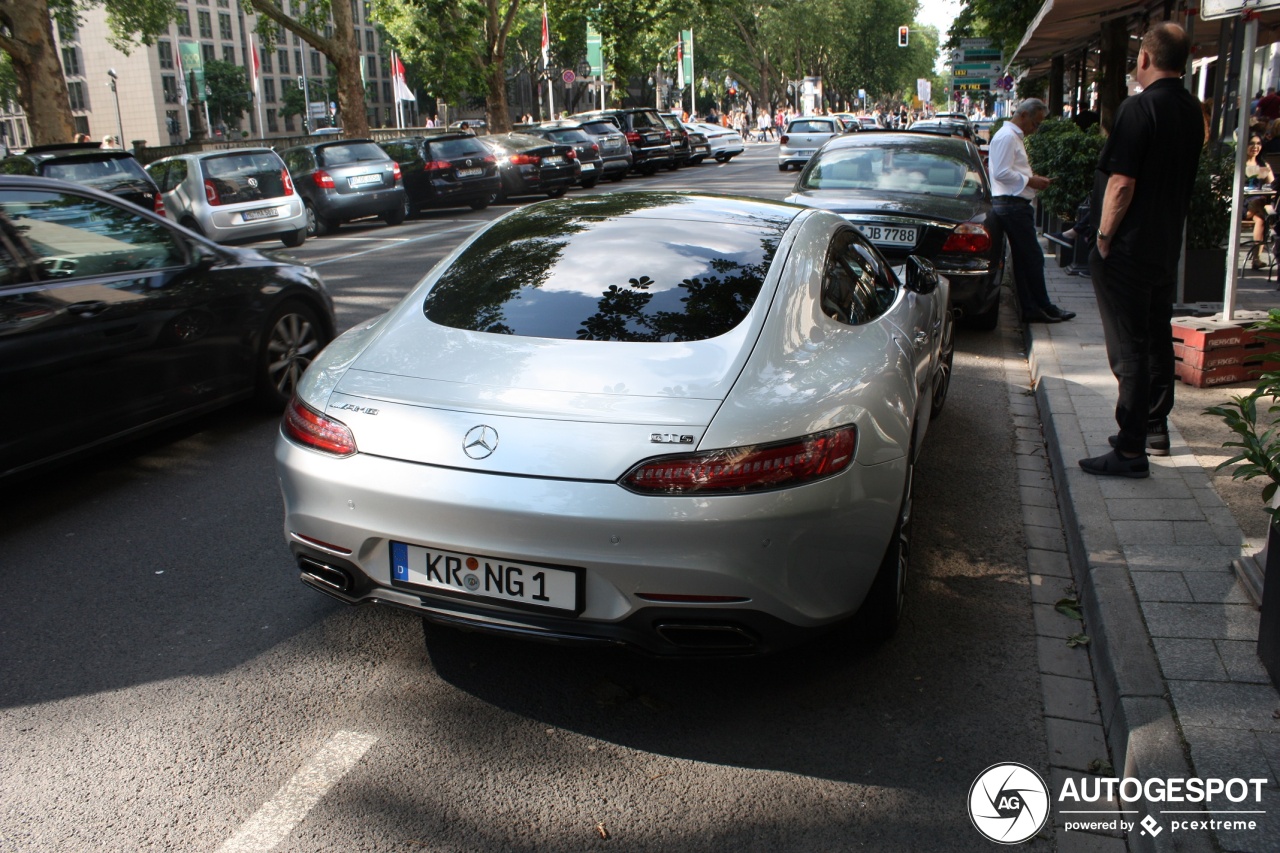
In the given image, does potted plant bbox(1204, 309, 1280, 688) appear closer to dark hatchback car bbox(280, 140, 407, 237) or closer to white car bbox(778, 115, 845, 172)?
dark hatchback car bbox(280, 140, 407, 237)

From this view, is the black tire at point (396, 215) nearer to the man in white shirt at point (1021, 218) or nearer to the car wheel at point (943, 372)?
the man in white shirt at point (1021, 218)

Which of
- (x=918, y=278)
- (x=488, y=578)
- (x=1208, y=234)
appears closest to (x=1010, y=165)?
(x=1208, y=234)

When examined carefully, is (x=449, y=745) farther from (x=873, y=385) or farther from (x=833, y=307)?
(x=833, y=307)

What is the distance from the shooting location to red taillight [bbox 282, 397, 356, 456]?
3.27 m

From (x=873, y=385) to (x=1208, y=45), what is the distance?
16.6 metres

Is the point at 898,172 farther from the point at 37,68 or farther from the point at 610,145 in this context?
the point at 37,68

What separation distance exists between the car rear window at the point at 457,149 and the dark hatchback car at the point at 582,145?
4020 millimetres

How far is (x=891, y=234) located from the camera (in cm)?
848

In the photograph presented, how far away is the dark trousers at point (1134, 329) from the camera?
483 cm

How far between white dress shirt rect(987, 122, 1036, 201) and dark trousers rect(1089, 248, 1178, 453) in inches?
169

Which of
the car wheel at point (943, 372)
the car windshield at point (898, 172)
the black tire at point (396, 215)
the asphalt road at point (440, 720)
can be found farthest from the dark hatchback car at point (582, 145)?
the asphalt road at point (440, 720)

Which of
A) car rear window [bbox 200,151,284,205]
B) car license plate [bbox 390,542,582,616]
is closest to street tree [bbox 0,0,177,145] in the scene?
car rear window [bbox 200,151,284,205]

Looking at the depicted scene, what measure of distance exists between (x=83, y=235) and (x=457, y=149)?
17202mm

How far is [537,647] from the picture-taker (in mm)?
3836
